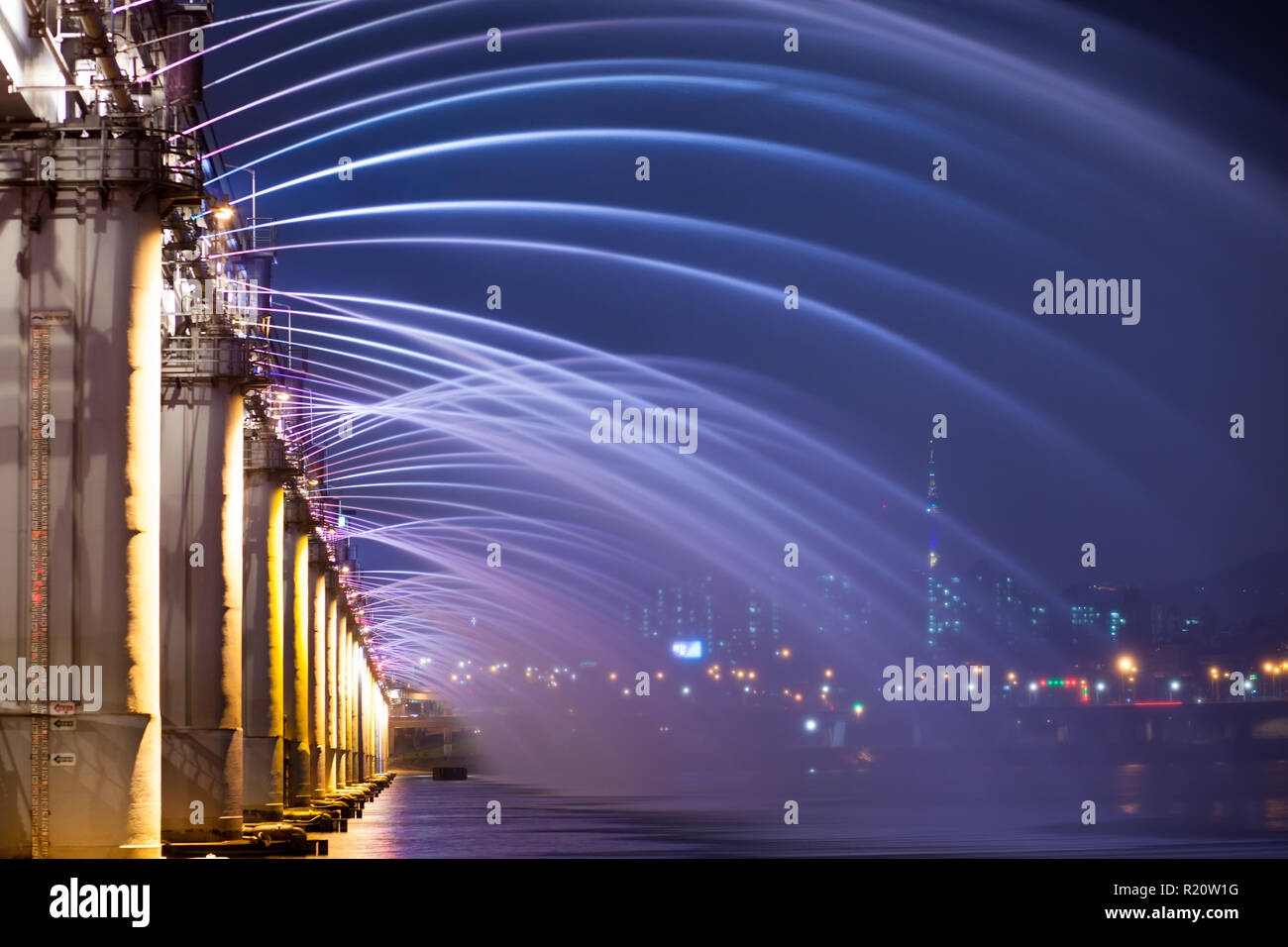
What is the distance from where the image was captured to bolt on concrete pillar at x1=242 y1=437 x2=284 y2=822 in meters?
66.1

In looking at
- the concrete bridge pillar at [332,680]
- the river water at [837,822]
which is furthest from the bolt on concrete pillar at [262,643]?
the concrete bridge pillar at [332,680]

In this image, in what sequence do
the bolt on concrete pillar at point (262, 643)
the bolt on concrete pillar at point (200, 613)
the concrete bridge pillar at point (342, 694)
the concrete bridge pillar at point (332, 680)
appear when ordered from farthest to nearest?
the concrete bridge pillar at point (342, 694), the concrete bridge pillar at point (332, 680), the bolt on concrete pillar at point (262, 643), the bolt on concrete pillar at point (200, 613)

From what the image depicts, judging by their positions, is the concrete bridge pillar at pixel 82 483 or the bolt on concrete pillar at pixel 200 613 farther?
the bolt on concrete pillar at pixel 200 613

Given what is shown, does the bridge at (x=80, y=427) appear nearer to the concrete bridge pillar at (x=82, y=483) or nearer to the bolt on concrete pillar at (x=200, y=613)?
the concrete bridge pillar at (x=82, y=483)

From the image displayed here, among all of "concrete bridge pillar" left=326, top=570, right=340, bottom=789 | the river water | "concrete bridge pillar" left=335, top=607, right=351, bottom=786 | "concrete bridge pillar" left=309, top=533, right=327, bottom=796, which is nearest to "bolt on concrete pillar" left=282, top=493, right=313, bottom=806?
"concrete bridge pillar" left=309, top=533, right=327, bottom=796

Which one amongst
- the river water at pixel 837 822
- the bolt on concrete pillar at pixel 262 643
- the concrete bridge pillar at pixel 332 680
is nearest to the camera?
the bolt on concrete pillar at pixel 262 643

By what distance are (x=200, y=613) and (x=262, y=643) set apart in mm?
13795

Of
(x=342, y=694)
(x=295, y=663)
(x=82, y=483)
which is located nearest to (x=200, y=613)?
(x=82, y=483)

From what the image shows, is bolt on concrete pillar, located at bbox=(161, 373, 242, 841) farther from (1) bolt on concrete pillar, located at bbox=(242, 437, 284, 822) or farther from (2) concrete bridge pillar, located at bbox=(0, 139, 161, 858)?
(2) concrete bridge pillar, located at bbox=(0, 139, 161, 858)

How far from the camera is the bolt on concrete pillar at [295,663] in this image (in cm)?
7812

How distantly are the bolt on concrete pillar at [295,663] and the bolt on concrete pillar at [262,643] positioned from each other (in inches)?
329

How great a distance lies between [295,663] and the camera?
258ft

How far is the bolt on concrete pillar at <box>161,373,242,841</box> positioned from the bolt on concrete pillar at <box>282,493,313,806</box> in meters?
22.6
